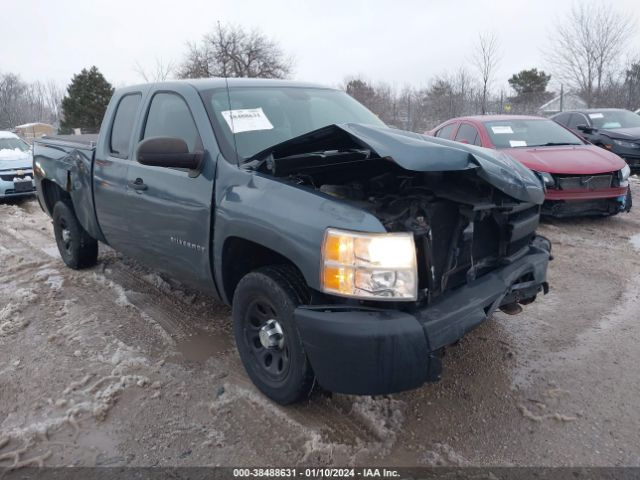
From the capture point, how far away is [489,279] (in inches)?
110

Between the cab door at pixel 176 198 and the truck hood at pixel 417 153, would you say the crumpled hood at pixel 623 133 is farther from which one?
the cab door at pixel 176 198

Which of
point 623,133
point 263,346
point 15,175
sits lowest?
point 263,346

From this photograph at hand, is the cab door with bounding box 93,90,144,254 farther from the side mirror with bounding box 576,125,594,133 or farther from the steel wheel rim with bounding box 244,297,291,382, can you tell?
the side mirror with bounding box 576,125,594,133

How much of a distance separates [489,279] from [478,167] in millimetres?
689

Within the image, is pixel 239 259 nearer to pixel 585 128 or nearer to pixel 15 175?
pixel 15 175

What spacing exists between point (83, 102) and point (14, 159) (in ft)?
77.8

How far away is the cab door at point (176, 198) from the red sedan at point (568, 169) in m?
4.60

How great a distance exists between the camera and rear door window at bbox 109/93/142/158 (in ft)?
13.2

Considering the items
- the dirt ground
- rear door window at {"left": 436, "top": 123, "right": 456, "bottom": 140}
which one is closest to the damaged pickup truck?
the dirt ground

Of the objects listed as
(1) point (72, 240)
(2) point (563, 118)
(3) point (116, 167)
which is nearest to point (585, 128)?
(2) point (563, 118)

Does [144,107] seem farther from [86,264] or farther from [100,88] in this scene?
[100,88]

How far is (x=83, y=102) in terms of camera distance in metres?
31.4

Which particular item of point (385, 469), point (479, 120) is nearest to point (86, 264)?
point (385, 469)

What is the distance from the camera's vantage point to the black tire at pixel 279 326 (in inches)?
101
